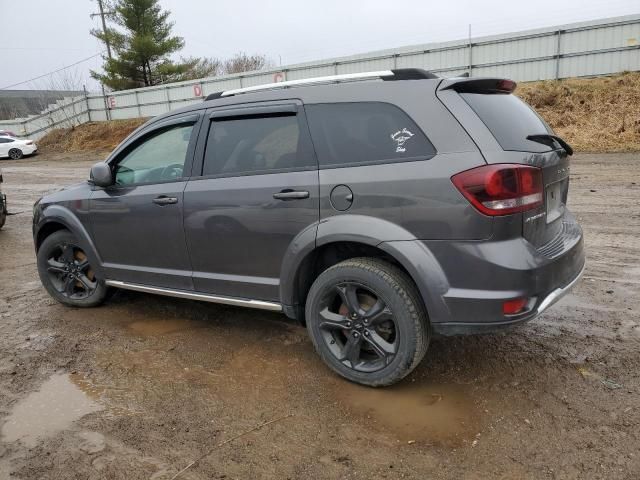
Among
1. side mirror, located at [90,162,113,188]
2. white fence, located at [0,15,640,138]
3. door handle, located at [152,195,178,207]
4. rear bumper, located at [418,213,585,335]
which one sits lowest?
rear bumper, located at [418,213,585,335]

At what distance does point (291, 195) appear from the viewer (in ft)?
10.9

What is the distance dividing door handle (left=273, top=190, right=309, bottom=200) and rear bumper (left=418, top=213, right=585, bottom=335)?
863 mm

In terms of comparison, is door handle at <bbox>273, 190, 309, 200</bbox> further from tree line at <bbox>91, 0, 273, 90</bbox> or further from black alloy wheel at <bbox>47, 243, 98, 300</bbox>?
tree line at <bbox>91, 0, 273, 90</bbox>

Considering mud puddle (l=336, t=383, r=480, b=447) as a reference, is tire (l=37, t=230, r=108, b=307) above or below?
above

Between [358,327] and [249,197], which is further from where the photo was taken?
[249,197]

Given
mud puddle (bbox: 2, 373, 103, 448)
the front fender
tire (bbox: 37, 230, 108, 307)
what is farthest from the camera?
tire (bbox: 37, 230, 108, 307)

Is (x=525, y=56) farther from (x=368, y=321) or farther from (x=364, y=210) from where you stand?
(x=368, y=321)

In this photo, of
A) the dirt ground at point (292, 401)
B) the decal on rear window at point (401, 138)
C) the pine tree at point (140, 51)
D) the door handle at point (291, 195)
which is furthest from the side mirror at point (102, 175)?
the pine tree at point (140, 51)

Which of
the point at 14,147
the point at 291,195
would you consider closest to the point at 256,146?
the point at 291,195

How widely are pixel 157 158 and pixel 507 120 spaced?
2655 millimetres

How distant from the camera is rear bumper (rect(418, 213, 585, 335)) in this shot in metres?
2.79

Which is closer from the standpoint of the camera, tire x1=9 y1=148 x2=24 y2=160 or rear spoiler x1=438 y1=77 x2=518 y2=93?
rear spoiler x1=438 y1=77 x2=518 y2=93

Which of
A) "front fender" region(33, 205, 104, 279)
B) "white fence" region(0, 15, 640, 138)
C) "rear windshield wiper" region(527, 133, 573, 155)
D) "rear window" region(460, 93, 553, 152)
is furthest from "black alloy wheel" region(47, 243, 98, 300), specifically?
"white fence" region(0, 15, 640, 138)

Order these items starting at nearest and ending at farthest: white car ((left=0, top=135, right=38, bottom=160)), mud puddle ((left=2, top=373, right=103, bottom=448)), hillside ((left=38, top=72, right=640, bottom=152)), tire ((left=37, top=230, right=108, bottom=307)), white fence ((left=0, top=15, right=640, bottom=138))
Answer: mud puddle ((left=2, top=373, right=103, bottom=448)), tire ((left=37, top=230, right=108, bottom=307)), hillside ((left=38, top=72, right=640, bottom=152)), white fence ((left=0, top=15, right=640, bottom=138)), white car ((left=0, top=135, right=38, bottom=160))
